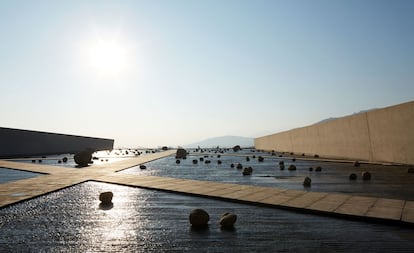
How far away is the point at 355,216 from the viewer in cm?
718

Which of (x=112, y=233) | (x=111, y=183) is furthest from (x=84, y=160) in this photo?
(x=112, y=233)

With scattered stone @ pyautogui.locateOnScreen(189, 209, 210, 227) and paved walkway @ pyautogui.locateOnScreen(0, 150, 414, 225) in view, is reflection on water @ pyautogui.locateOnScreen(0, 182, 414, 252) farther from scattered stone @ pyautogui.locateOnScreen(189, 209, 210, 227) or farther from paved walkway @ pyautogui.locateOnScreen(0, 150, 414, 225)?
paved walkway @ pyautogui.locateOnScreen(0, 150, 414, 225)

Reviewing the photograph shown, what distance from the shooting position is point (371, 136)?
77.0 ft

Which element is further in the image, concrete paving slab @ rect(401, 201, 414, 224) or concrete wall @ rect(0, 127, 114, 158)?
concrete wall @ rect(0, 127, 114, 158)

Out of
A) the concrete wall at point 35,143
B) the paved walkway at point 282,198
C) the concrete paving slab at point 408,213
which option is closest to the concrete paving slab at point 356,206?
the paved walkway at point 282,198

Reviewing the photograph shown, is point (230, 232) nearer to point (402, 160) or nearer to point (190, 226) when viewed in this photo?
A: point (190, 226)

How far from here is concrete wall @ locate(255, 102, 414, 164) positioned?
63.6ft

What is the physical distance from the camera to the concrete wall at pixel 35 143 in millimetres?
41544

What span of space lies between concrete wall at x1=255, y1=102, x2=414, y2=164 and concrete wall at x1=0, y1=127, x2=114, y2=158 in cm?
3555

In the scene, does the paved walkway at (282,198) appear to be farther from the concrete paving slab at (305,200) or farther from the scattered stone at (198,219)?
the scattered stone at (198,219)

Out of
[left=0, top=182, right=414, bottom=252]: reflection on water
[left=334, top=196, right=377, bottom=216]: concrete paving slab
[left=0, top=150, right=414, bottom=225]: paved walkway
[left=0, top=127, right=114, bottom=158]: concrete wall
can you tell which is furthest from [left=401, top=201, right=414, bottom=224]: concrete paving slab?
[left=0, top=127, right=114, bottom=158]: concrete wall

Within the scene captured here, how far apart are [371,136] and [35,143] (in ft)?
141

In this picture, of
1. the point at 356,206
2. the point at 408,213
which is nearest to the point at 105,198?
the point at 356,206

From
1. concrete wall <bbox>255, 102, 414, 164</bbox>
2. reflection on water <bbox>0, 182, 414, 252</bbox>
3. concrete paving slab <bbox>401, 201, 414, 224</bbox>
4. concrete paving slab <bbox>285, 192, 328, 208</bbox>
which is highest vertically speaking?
concrete wall <bbox>255, 102, 414, 164</bbox>
